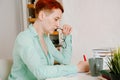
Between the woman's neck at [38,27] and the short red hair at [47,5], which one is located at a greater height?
the short red hair at [47,5]

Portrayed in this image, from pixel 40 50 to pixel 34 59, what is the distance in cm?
22

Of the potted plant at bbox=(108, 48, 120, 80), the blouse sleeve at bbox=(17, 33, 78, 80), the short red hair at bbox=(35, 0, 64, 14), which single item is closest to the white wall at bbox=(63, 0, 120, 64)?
the short red hair at bbox=(35, 0, 64, 14)

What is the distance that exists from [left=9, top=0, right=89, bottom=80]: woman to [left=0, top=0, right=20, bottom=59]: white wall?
1.27 metres

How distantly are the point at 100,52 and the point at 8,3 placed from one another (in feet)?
5.64

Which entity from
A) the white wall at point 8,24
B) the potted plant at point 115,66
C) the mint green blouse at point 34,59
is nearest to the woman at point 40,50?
the mint green blouse at point 34,59

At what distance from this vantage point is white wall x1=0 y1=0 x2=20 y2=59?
2597 mm

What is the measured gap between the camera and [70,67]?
1119 mm

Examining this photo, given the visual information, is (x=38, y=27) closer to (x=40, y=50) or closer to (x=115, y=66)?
(x=40, y=50)

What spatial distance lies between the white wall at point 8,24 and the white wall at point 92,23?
92 cm

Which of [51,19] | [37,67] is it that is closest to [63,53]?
[51,19]

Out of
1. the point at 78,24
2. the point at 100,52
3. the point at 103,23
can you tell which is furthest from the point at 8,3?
the point at 100,52

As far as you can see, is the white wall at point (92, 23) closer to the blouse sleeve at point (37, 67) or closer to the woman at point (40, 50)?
the woman at point (40, 50)

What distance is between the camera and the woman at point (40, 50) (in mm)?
1076

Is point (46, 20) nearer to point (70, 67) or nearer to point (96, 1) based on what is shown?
point (70, 67)
